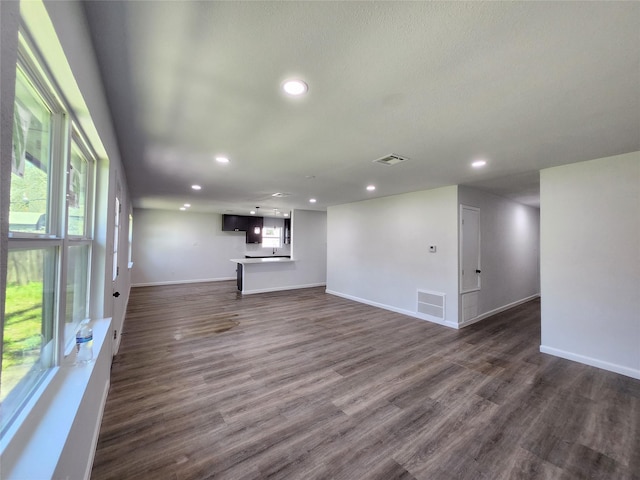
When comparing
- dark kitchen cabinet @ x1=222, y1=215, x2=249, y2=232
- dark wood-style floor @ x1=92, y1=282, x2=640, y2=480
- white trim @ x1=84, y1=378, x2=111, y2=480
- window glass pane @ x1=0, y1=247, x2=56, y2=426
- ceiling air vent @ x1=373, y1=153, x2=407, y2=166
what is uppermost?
ceiling air vent @ x1=373, y1=153, x2=407, y2=166

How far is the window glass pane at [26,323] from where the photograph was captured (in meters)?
1.02

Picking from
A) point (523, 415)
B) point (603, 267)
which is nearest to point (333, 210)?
point (603, 267)

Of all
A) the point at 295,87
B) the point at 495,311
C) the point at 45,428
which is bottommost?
the point at 495,311

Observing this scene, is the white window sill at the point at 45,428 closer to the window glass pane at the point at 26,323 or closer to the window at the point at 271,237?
the window glass pane at the point at 26,323

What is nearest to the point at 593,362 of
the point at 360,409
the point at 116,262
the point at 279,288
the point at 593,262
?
the point at 593,262

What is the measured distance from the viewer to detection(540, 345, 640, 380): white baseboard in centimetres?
291

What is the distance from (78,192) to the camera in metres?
1.89

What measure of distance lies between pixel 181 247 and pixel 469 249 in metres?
8.53

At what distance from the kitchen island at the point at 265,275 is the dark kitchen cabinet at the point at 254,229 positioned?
8.43 ft

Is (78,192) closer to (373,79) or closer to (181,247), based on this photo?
(373,79)

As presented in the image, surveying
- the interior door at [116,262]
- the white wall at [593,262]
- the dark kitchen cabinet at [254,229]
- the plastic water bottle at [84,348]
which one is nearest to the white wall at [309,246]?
the dark kitchen cabinet at [254,229]

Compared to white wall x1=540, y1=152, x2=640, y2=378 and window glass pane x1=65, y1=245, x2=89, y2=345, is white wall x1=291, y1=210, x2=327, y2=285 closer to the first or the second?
white wall x1=540, y1=152, x2=640, y2=378

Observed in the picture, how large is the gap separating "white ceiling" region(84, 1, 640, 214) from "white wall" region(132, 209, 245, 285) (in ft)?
20.1

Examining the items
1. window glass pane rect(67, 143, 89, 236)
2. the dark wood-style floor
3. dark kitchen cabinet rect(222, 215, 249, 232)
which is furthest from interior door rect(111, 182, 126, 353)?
dark kitchen cabinet rect(222, 215, 249, 232)
